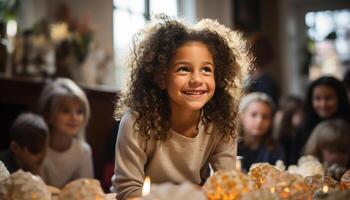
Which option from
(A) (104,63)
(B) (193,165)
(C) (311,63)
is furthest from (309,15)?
(B) (193,165)

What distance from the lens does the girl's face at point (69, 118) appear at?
259cm

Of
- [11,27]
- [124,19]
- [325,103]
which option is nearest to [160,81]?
[325,103]

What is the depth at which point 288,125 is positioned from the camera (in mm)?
3576

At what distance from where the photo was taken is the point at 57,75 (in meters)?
3.44

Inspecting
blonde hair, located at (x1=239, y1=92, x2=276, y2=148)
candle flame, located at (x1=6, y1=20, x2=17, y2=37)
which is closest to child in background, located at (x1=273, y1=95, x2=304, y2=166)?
blonde hair, located at (x1=239, y1=92, x2=276, y2=148)

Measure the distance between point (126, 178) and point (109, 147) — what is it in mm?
2385

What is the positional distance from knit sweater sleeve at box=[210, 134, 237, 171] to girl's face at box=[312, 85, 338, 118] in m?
1.61

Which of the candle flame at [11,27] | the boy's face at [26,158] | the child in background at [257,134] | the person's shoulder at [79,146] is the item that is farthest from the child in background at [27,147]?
the candle flame at [11,27]

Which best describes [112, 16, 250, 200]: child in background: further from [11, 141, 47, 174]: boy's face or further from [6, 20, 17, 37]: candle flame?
[6, 20, 17, 37]: candle flame

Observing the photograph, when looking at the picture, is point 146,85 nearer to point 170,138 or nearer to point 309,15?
point 170,138

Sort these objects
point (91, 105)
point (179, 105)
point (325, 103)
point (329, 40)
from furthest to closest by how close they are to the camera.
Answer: point (329, 40), point (91, 105), point (325, 103), point (179, 105)

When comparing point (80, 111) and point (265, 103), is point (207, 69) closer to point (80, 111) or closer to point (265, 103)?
point (80, 111)

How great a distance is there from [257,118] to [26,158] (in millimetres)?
1383

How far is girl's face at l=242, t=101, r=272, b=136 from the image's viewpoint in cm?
304
